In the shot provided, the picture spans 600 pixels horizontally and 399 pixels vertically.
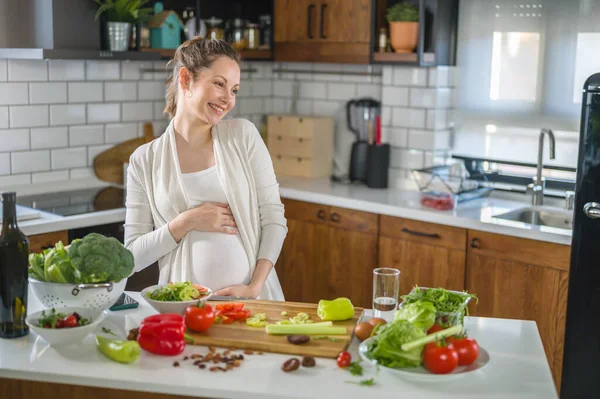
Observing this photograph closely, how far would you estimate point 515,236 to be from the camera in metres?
3.49

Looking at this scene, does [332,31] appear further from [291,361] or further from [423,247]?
[291,361]

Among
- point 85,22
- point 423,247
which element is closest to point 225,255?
point 423,247

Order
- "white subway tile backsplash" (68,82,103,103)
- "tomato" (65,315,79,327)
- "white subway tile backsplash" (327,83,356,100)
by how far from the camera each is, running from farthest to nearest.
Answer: "white subway tile backsplash" (327,83,356,100)
"white subway tile backsplash" (68,82,103,103)
"tomato" (65,315,79,327)

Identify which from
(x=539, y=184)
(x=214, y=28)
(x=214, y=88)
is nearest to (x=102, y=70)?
(x=214, y=28)

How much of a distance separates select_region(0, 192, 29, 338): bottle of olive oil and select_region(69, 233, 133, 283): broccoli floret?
0.13 metres

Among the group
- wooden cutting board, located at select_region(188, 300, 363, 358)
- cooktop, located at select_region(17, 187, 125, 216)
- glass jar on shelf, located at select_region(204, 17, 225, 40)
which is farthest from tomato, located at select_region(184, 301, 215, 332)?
glass jar on shelf, located at select_region(204, 17, 225, 40)

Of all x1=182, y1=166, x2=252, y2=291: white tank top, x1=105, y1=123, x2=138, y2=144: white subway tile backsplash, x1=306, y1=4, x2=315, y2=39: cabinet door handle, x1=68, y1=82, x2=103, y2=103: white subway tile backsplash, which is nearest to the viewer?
x1=182, y1=166, x2=252, y2=291: white tank top

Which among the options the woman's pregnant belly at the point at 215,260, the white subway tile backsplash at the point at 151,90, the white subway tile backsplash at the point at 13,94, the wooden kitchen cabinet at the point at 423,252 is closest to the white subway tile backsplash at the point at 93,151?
the white subway tile backsplash at the point at 151,90

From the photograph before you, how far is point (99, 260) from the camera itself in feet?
6.53

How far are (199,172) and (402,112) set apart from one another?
2040mm

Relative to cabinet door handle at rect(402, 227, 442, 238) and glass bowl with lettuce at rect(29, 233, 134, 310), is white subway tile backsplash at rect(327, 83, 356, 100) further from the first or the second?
glass bowl with lettuce at rect(29, 233, 134, 310)

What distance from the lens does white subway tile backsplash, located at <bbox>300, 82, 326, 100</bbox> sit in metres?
4.90

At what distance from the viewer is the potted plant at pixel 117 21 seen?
3840 mm

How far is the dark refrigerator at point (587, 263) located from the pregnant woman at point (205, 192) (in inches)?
49.3
